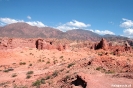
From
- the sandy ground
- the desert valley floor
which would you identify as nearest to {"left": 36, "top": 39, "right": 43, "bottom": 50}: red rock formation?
the sandy ground

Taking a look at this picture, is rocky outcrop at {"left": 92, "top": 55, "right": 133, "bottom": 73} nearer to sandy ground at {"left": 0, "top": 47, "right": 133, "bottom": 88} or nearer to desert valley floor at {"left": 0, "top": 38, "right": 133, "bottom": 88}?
desert valley floor at {"left": 0, "top": 38, "right": 133, "bottom": 88}

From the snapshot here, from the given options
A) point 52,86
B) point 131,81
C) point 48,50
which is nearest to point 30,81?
point 52,86

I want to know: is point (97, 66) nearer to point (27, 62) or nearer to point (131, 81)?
point (131, 81)

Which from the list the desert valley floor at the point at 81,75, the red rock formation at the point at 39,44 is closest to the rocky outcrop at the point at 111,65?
the desert valley floor at the point at 81,75

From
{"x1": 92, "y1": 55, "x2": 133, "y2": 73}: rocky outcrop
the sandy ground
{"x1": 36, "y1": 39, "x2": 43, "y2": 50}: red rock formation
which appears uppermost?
{"x1": 36, "y1": 39, "x2": 43, "y2": 50}: red rock formation

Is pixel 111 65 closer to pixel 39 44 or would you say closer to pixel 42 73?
pixel 42 73

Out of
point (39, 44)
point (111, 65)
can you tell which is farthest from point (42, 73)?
point (39, 44)

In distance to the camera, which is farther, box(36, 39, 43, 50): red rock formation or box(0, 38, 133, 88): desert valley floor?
box(36, 39, 43, 50): red rock formation

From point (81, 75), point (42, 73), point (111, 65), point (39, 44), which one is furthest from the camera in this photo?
point (39, 44)

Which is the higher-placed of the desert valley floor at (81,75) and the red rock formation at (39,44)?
the red rock formation at (39,44)

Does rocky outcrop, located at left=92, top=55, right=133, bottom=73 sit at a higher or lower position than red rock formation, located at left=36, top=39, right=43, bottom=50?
lower

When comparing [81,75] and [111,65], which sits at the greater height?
[111,65]

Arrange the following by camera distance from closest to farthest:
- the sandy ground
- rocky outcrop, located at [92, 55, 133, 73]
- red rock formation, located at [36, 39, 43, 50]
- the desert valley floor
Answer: the sandy ground, the desert valley floor, rocky outcrop, located at [92, 55, 133, 73], red rock formation, located at [36, 39, 43, 50]

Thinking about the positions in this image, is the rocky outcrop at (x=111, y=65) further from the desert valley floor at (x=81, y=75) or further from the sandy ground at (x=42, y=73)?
the sandy ground at (x=42, y=73)
